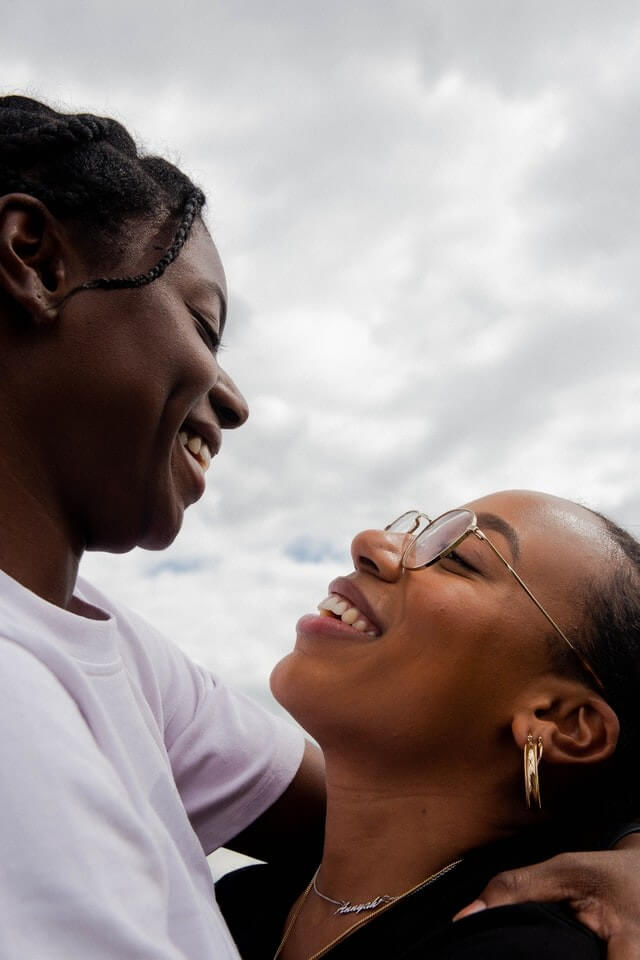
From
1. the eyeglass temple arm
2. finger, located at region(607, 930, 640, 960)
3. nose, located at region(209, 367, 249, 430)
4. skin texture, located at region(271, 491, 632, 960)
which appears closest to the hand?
finger, located at region(607, 930, 640, 960)

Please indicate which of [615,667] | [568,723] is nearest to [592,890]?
[568,723]

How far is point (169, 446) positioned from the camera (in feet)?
7.97

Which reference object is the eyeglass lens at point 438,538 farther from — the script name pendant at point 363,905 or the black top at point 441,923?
the script name pendant at point 363,905

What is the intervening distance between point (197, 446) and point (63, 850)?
1347 millimetres

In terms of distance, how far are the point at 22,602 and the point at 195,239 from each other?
1125 millimetres

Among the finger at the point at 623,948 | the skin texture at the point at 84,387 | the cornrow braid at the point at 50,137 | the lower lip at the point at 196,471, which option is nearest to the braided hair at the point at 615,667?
the finger at the point at 623,948

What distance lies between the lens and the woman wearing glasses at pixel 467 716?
2.64 m

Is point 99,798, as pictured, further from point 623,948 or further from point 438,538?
point 438,538

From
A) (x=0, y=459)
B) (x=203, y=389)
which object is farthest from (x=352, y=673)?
(x=0, y=459)

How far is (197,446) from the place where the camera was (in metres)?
2.67

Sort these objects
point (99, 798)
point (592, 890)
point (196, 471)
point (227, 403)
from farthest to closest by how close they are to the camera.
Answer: point (227, 403)
point (196, 471)
point (592, 890)
point (99, 798)

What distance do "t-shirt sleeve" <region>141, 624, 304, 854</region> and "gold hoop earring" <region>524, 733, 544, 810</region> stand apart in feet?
2.96

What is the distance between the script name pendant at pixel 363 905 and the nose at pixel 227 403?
1.45m

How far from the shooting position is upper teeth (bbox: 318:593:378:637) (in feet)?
9.29
